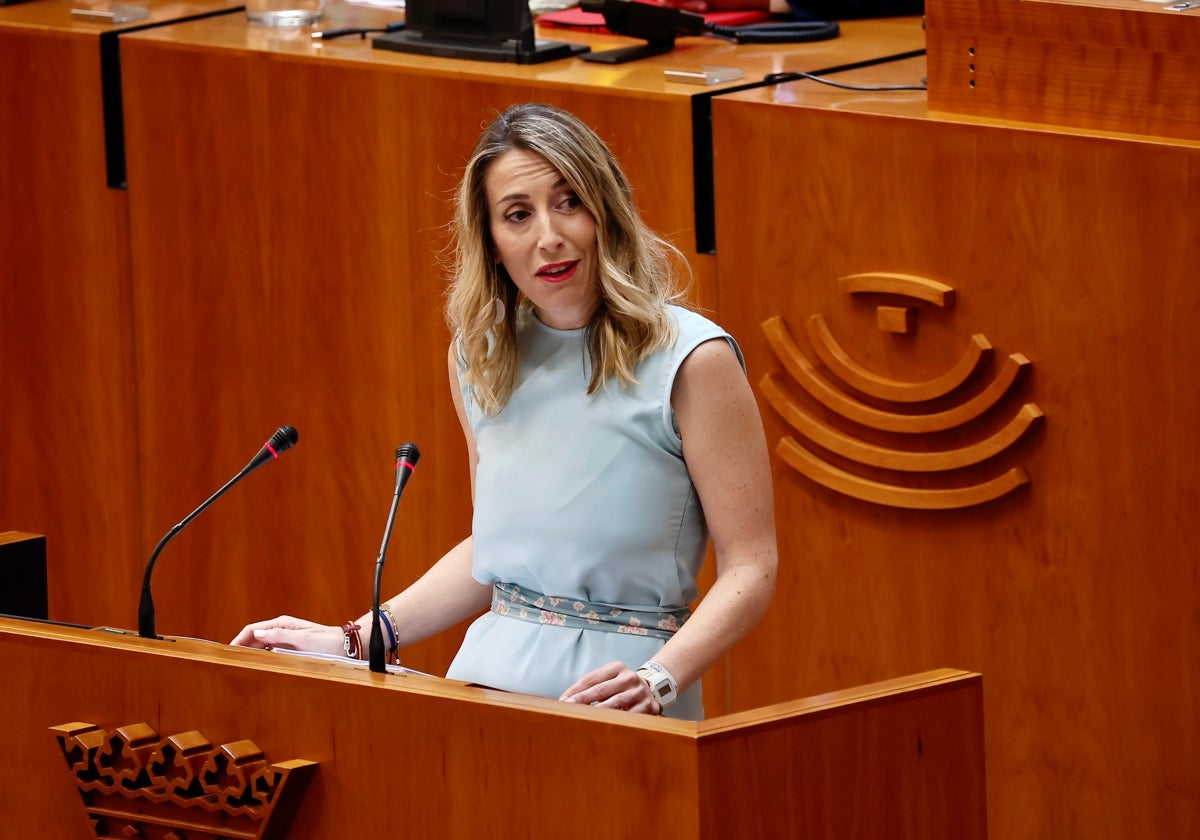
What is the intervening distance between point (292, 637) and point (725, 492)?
562mm

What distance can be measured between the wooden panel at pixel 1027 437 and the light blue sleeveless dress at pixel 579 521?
2.81 feet

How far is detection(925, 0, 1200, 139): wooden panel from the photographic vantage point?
9.72 ft

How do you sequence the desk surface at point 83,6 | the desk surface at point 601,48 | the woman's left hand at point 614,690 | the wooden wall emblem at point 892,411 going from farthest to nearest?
1. the desk surface at point 83,6
2. the desk surface at point 601,48
3. the wooden wall emblem at point 892,411
4. the woman's left hand at point 614,690

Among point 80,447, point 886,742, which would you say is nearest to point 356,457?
point 80,447

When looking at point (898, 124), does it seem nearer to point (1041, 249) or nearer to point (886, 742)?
point (1041, 249)

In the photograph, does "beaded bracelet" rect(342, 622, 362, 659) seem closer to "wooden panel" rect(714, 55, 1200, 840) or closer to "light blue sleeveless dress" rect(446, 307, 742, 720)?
"light blue sleeveless dress" rect(446, 307, 742, 720)

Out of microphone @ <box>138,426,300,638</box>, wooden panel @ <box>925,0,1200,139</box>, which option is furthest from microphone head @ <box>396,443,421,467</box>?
wooden panel @ <box>925,0,1200,139</box>

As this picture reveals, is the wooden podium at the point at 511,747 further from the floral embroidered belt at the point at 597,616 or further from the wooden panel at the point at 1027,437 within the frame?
the wooden panel at the point at 1027,437

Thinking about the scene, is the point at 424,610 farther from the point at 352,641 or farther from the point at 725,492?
the point at 725,492

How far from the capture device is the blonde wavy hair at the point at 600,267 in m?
2.40

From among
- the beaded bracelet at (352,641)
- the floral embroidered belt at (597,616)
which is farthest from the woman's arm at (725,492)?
the beaded bracelet at (352,641)

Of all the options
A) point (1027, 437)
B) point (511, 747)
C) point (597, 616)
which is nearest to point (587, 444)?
point (597, 616)

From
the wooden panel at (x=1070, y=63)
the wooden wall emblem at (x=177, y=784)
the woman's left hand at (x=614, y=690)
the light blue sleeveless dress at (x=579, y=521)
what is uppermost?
the wooden panel at (x=1070, y=63)

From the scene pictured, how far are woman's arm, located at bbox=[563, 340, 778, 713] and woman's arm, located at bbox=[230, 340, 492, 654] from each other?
349mm
